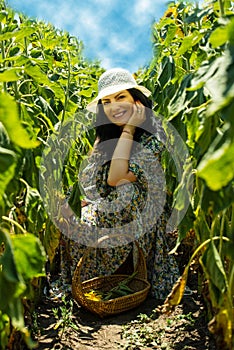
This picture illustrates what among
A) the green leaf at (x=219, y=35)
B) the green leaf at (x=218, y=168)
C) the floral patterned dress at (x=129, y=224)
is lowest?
the floral patterned dress at (x=129, y=224)

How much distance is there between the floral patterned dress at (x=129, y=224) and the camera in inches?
119

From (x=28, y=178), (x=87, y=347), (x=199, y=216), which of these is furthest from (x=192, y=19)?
(x=87, y=347)

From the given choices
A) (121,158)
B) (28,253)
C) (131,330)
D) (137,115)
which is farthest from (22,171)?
(137,115)

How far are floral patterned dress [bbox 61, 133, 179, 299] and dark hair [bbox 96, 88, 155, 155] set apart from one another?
0.06 metres

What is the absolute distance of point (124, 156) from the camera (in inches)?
Result: 119

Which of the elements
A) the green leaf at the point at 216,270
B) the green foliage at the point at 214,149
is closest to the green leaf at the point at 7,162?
the green foliage at the point at 214,149

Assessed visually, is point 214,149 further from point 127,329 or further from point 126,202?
point 126,202

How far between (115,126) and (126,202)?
454 millimetres

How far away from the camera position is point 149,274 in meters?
3.08

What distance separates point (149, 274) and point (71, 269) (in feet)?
1.45

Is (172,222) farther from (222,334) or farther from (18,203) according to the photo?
(222,334)

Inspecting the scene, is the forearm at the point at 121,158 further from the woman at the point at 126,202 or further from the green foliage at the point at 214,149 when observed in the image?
the green foliage at the point at 214,149

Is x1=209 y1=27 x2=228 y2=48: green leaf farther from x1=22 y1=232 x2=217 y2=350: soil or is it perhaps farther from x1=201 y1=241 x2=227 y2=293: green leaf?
x1=22 y1=232 x2=217 y2=350: soil

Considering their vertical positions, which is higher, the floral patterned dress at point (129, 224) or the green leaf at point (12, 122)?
the green leaf at point (12, 122)
